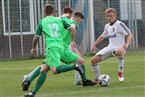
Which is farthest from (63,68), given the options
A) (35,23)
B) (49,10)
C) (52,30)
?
(35,23)

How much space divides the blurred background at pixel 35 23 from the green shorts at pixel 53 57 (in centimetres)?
1340

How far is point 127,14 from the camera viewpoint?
85.7 ft

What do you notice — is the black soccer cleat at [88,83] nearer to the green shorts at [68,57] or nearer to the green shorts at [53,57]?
the green shorts at [68,57]

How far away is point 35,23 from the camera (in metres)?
24.5

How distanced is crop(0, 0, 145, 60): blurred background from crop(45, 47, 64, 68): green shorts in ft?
44.0

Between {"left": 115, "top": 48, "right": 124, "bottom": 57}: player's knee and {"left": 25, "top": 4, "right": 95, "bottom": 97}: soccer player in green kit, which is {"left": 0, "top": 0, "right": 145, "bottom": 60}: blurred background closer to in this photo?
{"left": 115, "top": 48, "right": 124, "bottom": 57}: player's knee

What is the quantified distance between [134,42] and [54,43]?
1628 cm

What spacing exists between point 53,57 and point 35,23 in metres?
14.7

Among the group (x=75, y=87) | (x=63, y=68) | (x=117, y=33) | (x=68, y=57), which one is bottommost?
(x=75, y=87)

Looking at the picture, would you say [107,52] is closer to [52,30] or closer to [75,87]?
[75,87]

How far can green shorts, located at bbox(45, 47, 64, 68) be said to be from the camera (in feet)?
32.3

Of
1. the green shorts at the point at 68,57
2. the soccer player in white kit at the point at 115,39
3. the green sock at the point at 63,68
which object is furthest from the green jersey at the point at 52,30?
the soccer player in white kit at the point at 115,39

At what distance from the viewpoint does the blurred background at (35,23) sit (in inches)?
932

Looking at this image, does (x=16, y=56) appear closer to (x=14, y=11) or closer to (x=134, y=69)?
(x=14, y=11)
